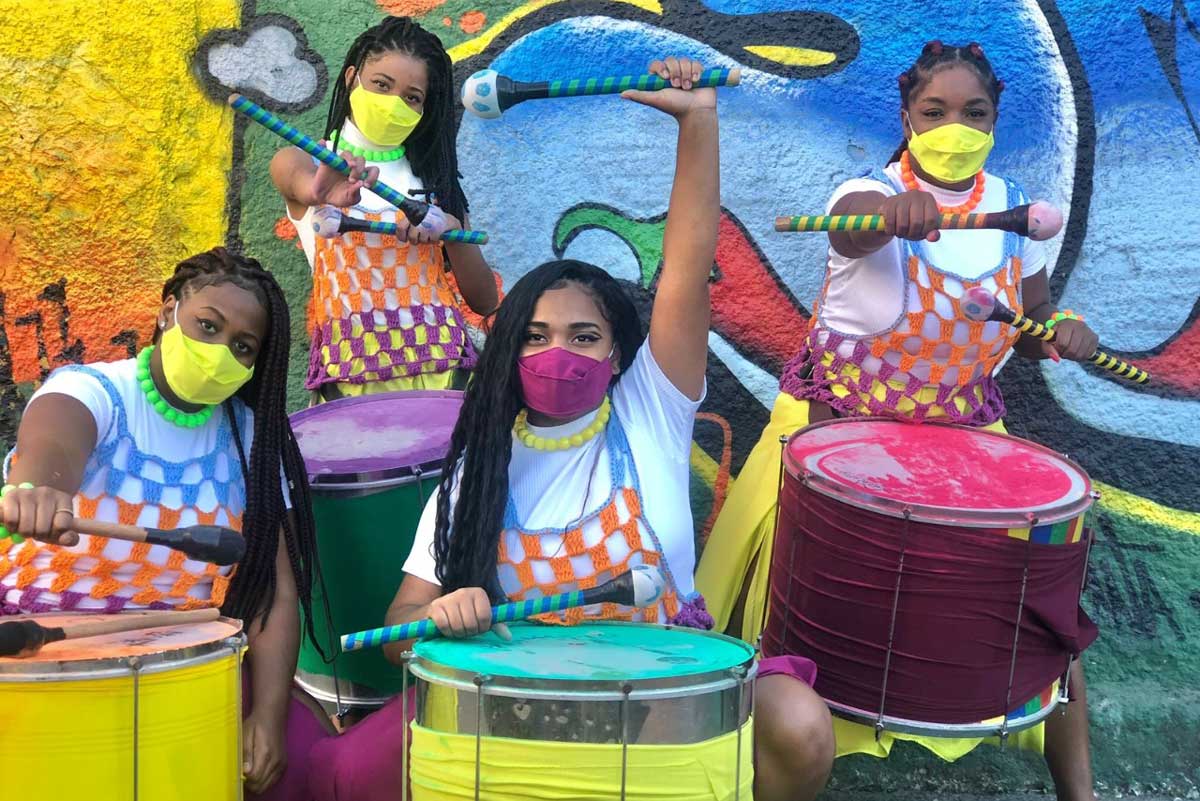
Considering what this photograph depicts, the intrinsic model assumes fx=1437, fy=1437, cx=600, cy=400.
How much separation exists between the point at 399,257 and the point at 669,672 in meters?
1.96

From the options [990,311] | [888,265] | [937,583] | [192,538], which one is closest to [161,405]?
[192,538]

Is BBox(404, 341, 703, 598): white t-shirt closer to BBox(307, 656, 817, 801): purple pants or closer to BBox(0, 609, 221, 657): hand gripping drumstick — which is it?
BBox(307, 656, 817, 801): purple pants

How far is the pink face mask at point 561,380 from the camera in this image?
300 centimetres

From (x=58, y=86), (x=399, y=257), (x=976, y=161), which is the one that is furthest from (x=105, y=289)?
(x=976, y=161)

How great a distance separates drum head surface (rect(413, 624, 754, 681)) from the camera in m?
2.33

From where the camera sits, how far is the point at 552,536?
302 cm

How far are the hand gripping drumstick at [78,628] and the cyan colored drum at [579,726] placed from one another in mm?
533

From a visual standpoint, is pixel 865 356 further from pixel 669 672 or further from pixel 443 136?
pixel 669 672

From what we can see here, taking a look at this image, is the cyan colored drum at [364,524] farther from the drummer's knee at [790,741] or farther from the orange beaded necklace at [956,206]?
the orange beaded necklace at [956,206]

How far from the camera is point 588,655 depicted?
2471mm

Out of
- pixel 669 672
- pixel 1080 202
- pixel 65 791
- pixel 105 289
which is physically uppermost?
pixel 1080 202

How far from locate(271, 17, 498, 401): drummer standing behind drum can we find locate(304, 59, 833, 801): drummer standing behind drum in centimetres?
85

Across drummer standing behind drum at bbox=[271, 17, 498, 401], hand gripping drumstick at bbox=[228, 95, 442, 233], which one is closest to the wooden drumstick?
hand gripping drumstick at bbox=[228, 95, 442, 233]

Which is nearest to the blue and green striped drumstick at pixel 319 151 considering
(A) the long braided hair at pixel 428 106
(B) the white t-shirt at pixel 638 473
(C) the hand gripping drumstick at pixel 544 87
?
(A) the long braided hair at pixel 428 106
